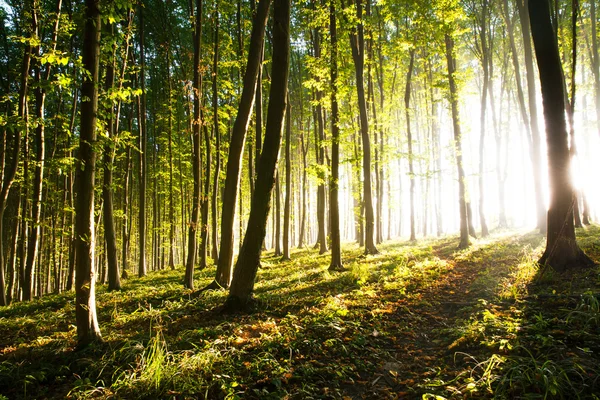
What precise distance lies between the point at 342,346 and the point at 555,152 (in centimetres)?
671

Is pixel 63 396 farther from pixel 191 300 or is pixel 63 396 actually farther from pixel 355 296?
pixel 355 296

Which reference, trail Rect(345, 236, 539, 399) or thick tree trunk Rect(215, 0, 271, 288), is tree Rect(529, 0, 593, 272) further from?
thick tree trunk Rect(215, 0, 271, 288)

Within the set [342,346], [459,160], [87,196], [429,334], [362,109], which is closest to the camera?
[342,346]

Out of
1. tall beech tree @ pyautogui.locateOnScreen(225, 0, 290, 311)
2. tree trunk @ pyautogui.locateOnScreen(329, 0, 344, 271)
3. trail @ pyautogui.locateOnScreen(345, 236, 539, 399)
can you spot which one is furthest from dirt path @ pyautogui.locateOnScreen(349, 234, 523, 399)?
tree trunk @ pyautogui.locateOnScreen(329, 0, 344, 271)

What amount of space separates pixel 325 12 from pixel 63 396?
12.3 meters

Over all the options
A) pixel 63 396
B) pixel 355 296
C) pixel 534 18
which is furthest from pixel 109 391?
pixel 534 18

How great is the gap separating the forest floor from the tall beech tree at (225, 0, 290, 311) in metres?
0.61

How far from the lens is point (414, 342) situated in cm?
473

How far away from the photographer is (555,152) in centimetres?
680

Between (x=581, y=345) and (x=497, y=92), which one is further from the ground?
(x=497, y=92)

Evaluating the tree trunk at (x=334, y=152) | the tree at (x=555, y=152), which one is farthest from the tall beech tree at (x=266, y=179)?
the tree at (x=555, y=152)

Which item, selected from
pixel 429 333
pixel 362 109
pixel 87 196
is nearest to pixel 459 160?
pixel 362 109

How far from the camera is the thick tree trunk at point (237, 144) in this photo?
296 inches

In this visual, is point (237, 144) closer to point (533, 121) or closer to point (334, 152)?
point (334, 152)
